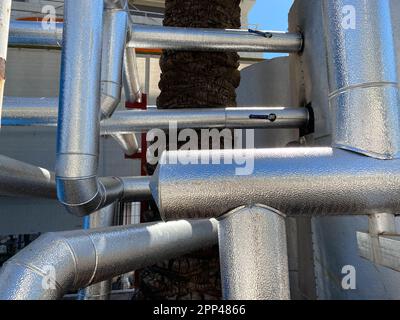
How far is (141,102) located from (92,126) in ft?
8.42

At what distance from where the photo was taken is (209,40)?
239cm

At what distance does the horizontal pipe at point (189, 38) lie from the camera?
237cm

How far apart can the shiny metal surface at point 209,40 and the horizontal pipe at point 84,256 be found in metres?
1.57

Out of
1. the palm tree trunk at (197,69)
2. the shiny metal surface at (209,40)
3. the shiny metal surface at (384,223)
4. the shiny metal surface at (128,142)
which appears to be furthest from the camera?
the shiny metal surface at (128,142)

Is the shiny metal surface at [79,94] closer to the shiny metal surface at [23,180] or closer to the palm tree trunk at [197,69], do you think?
the shiny metal surface at [23,180]

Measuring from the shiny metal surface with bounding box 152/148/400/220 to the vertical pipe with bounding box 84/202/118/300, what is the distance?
6.68 ft

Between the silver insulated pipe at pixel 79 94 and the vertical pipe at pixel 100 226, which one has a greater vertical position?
the silver insulated pipe at pixel 79 94

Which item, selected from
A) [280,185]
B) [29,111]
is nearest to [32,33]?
[29,111]

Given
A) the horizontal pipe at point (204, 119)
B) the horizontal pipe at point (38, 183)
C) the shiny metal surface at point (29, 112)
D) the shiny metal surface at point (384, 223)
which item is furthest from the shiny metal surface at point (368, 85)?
the shiny metal surface at point (29, 112)

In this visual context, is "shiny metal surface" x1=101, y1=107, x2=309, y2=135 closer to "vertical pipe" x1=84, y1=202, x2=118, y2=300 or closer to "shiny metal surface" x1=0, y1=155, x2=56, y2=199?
"shiny metal surface" x1=0, y1=155, x2=56, y2=199

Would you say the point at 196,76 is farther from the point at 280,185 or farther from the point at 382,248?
the point at 382,248

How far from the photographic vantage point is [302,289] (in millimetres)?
2791

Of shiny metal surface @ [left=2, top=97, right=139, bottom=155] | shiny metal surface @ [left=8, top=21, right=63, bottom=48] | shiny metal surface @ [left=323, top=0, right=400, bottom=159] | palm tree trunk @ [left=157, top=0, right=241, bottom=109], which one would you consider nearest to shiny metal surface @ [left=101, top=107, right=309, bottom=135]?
palm tree trunk @ [left=157, top=0, right=241, bottom=109]

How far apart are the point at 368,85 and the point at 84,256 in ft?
4.79
